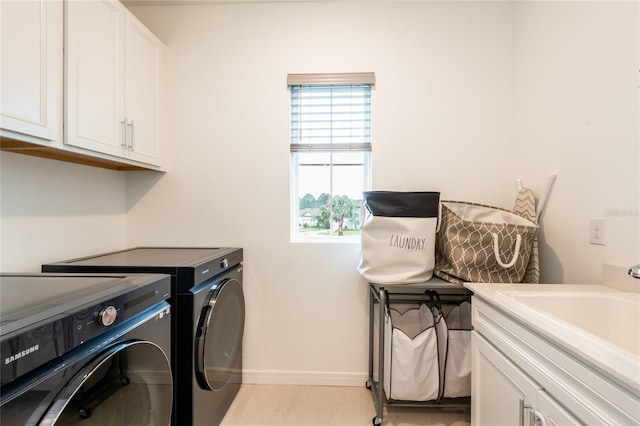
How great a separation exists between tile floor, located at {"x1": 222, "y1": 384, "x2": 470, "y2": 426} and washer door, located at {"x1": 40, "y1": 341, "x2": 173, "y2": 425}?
0.73m

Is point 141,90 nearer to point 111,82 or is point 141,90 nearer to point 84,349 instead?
point 111,82

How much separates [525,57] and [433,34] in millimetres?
595

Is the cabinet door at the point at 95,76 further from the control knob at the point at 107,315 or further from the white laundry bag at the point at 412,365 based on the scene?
the white laundry bag at the point at 412,365

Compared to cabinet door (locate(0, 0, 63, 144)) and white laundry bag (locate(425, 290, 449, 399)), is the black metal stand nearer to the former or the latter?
white laundry bag (locate(425, 290, 449, 399))

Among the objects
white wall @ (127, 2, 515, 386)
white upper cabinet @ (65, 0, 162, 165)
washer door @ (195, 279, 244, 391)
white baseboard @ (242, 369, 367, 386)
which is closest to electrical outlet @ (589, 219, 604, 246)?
white wall @ (127, 2, 515, 386)

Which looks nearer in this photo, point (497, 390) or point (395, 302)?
point (497, 390)

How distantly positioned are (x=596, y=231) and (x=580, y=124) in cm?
54

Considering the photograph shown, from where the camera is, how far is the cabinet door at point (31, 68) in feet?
3.47

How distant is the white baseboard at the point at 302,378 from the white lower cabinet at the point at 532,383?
851 mm

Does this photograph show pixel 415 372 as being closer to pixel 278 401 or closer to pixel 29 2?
pixel 278 401

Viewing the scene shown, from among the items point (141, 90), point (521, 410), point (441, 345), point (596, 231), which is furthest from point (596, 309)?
point (141, 90)

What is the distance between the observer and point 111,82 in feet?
5.14

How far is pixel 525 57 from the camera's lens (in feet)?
6.30

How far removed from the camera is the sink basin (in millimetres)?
1109
